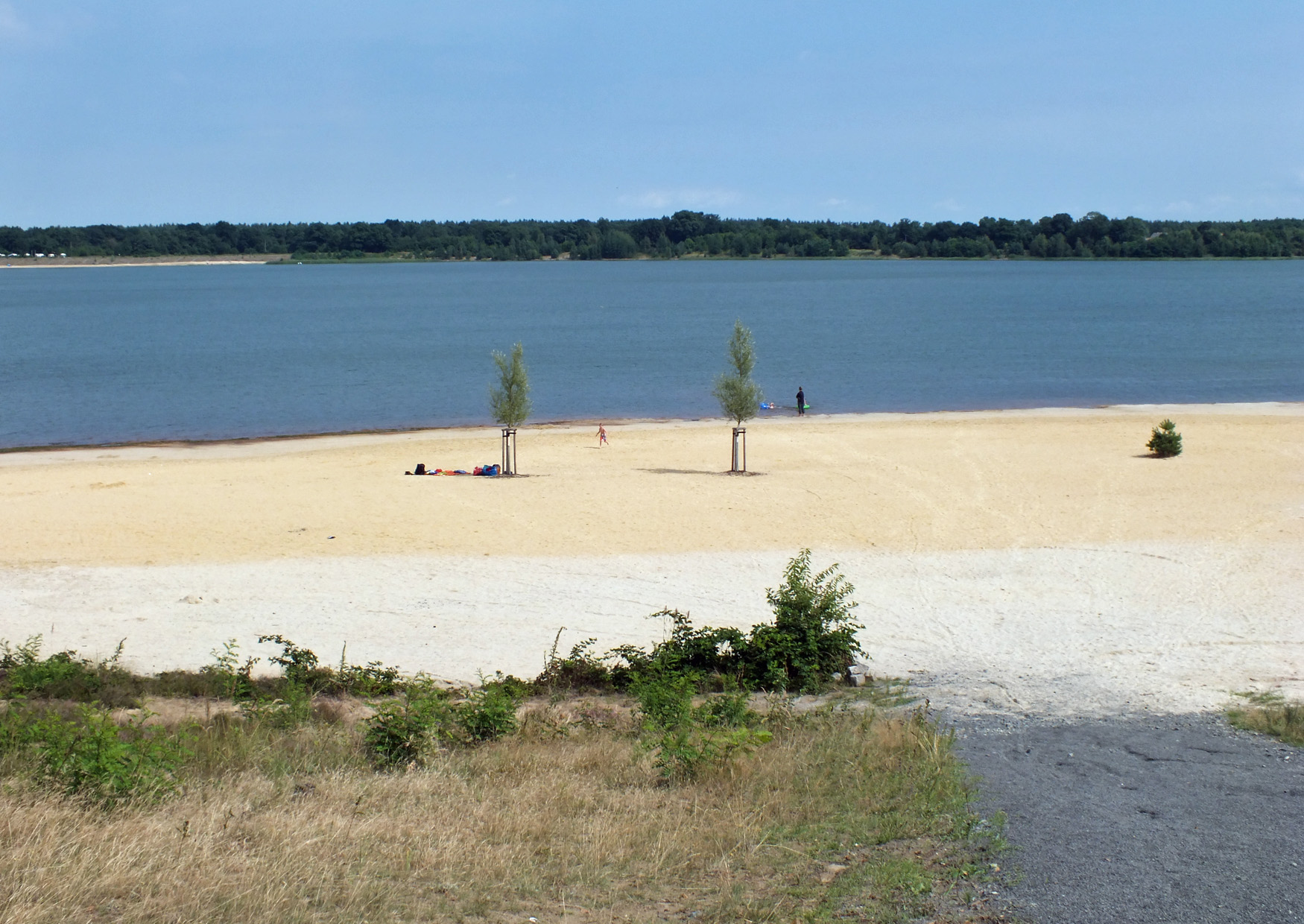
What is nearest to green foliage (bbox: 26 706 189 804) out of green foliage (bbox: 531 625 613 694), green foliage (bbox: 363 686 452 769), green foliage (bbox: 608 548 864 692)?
green foliage (bbox: 363 686 452 769)

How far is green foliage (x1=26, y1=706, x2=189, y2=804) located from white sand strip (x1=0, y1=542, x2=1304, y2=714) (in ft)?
16.8

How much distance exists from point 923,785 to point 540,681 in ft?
15.7

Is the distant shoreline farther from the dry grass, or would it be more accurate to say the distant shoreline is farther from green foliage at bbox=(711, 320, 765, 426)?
the dry grass

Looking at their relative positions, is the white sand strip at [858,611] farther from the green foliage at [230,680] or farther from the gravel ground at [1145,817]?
the green foliage at [230,680]

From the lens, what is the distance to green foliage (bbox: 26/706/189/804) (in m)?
7.74

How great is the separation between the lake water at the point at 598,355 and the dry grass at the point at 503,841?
110 ft

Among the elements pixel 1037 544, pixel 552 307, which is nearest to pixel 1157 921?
pixel 1037 544

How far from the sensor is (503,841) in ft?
24.2

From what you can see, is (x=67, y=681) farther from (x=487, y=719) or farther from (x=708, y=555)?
(x=708, y=555)

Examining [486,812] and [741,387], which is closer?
[486,812]

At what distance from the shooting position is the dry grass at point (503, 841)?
248 inches

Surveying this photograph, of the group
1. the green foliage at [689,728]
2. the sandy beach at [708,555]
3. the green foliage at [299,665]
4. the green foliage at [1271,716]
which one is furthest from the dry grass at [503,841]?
the sandy beach at [708,555]

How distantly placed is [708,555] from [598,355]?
49230 mm

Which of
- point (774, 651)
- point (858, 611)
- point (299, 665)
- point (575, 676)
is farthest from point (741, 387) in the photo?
point (299, 665)
